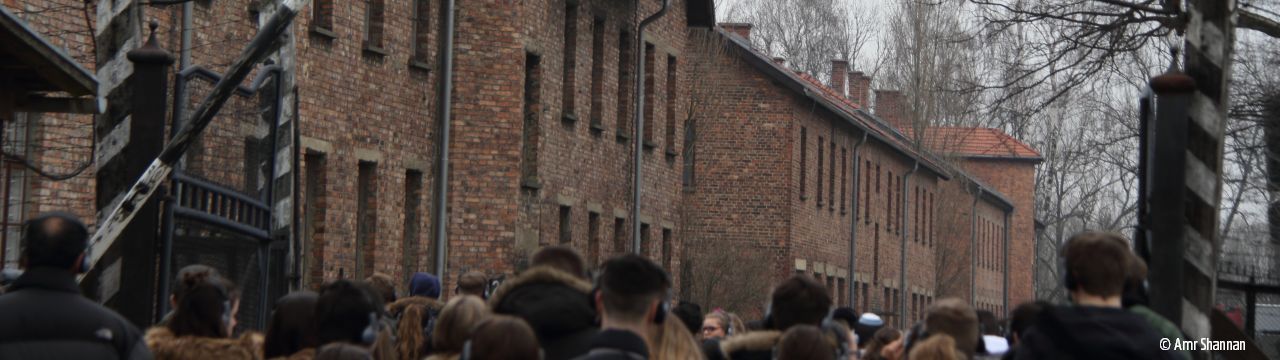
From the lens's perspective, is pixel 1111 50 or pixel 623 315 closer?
pixel 623 315

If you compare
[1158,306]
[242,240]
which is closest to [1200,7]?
[1158,306]

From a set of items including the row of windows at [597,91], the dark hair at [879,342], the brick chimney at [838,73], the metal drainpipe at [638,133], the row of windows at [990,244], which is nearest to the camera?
the dark hair at [879,342]

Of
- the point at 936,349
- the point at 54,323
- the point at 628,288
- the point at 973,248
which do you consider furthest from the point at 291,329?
the point at 973,248

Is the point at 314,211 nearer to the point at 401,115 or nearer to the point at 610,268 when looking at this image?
the point at 401,115

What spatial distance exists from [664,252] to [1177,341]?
28973 millimetres

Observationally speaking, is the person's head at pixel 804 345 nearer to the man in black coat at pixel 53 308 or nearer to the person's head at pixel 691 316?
the man in black coat at pixel 53 308

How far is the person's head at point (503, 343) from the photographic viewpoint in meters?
5.78

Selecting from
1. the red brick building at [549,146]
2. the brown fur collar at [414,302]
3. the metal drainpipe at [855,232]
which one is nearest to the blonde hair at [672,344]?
the red brick building at [549,146]

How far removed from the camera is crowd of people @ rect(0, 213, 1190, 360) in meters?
6.35

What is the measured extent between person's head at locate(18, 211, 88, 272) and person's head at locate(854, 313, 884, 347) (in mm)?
6911

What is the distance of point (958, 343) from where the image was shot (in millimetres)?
8461

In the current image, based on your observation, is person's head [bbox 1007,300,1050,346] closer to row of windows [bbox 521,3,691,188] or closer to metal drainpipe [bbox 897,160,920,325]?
row of windows [bbox 521,3,691,188]

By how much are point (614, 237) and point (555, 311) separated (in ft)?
81.8

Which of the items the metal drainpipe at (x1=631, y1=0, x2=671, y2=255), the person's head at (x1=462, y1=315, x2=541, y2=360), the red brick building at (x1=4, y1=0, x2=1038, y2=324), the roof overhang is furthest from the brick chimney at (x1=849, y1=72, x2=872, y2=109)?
the person's head at (x1=462, y1=315, x2=541, y2=360)
